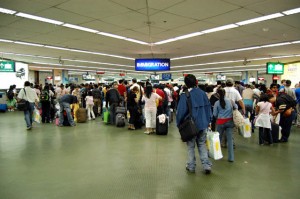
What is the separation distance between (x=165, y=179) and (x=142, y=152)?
1.52 m

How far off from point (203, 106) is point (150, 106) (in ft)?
10.7

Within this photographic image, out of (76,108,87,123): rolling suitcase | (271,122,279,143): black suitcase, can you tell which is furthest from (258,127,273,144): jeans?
(76,108,87,123): rolling suitcase

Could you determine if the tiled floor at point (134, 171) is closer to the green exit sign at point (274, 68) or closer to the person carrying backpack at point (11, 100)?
Answer: the green exit sign at point (274, 68)

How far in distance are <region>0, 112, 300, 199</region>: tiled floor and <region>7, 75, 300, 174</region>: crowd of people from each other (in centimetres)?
41

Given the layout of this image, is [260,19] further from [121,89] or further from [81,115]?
[81,115]

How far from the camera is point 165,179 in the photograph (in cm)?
356

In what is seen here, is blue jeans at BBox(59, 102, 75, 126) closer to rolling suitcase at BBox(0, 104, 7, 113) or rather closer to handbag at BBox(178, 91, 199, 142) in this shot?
handbag at BBox(178, 91, 199, 142)

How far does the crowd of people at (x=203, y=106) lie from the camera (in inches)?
150

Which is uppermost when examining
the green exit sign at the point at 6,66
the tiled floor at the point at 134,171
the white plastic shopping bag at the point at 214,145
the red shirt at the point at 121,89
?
the green exit sign at the point at 6,66

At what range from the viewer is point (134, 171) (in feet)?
12.8

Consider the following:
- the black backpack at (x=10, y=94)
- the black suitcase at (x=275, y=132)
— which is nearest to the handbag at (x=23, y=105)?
the black backpack at (x=10, y=94)

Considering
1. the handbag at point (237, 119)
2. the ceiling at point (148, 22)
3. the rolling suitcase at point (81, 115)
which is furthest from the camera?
the rolling suitcase at point (81, 115)

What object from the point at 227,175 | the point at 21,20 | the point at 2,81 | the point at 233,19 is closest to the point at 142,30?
the point at 233,19

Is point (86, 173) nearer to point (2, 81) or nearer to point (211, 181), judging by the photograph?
point (211, 181)
